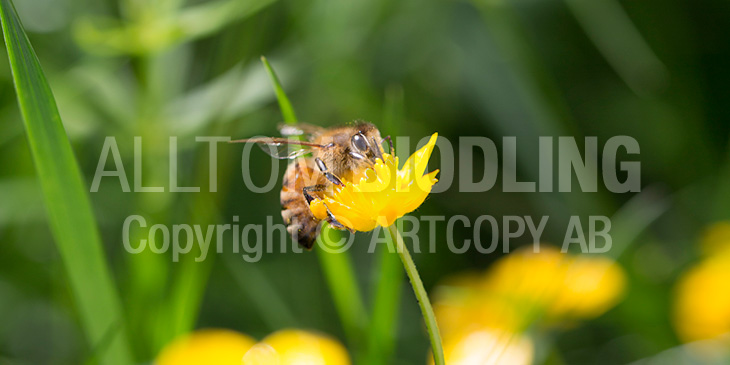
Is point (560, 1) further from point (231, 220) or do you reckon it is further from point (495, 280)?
point (231, 220)

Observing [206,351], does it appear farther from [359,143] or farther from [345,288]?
[359,143]

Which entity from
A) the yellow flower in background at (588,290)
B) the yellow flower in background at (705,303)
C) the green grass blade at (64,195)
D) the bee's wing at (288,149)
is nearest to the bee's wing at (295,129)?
the bee's wing at (288,149)

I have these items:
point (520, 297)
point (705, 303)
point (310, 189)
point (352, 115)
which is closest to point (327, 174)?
point (310, 189)

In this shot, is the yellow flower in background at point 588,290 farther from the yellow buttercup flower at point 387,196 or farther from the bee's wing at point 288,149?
the yellow buttercup flower at point 387,196

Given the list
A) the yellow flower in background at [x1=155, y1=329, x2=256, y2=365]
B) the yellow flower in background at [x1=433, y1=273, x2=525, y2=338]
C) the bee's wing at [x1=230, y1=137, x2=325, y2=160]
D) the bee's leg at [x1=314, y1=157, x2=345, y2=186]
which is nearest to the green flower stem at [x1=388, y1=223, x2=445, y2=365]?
the bee's leg at [x1=314, y1=157, x2=345, y2=186]

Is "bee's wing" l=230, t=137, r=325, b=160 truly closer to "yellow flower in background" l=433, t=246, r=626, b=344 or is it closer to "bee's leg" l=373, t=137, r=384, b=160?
"bee's leg" l=373, t=137, r=384, b=160

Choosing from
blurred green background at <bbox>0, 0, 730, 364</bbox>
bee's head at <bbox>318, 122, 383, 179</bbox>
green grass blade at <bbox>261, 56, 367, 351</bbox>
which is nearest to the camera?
bee's head at <bbox>318, 122, 383, 179</bbox>
